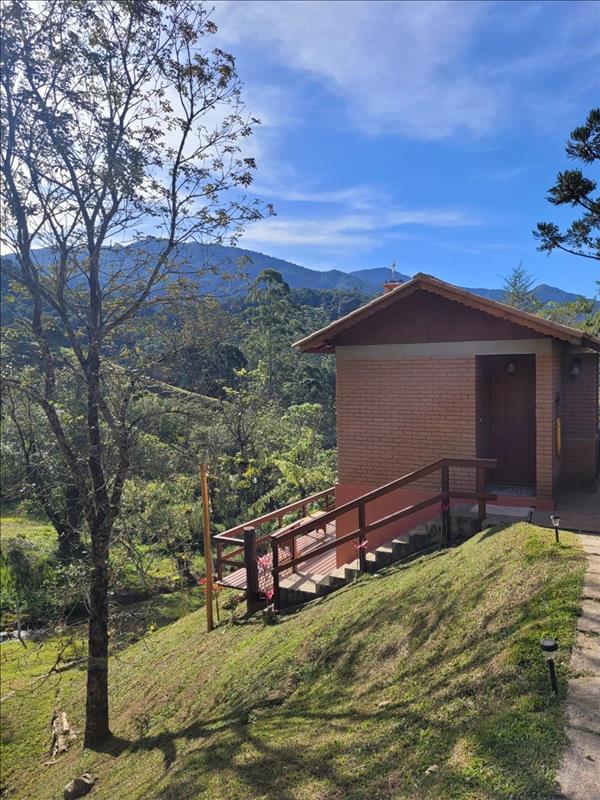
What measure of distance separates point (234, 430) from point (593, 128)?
14023 millimetres

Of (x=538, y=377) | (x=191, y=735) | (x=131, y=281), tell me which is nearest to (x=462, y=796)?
(x=191, y=735)

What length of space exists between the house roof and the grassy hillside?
3.18m

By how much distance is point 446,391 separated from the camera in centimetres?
945

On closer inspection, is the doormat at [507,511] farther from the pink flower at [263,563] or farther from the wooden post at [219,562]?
the wooden post at [219,562]

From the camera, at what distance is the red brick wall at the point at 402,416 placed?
30.6ft

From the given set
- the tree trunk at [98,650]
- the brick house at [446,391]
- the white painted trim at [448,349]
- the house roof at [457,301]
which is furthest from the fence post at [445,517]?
the tree trunk at [98,650]

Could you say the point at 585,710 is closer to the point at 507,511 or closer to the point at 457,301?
the point at 507,511

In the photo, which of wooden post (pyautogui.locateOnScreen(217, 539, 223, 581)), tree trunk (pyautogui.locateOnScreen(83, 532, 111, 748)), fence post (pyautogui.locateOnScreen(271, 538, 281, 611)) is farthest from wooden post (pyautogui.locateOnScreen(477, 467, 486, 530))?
tree trunk (pyautogui.locateOnScreen(83, 532, 111, 748))

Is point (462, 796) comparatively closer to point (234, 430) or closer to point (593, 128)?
point (593, 128)

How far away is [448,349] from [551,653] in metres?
6.49

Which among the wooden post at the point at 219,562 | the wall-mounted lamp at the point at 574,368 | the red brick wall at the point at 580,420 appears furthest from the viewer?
the red brick wall at the point at 580,420

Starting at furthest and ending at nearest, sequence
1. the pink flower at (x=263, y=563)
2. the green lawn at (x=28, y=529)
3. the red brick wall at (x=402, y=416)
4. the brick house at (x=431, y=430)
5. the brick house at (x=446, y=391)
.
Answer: the green lawn at (x=28, y=529), the pink flower at (x=263, y=563), the red brick wall at (x=402, y=416), the brick house at (x=446, y=391), the brick house at (x=431, y=430)

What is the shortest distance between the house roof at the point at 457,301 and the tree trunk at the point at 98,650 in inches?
192

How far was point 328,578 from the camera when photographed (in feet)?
28.7
